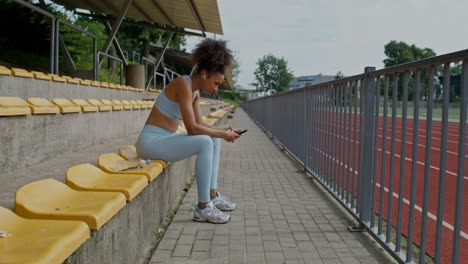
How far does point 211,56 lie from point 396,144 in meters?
1.88

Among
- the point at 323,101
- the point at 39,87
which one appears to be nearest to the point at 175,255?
the point at 39,87

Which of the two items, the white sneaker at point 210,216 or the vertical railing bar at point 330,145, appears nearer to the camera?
the white sneaker at point 210,216

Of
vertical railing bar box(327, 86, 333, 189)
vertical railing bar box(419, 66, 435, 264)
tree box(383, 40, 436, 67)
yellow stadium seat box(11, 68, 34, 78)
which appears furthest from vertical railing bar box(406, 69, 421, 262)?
tree box(383, 40, 436, 67)

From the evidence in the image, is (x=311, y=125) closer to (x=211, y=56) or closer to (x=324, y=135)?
(x=324, y=135)

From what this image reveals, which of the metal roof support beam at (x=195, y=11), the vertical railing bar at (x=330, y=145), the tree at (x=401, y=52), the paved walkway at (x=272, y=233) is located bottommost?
the paved walkway at (x=272, y=233)

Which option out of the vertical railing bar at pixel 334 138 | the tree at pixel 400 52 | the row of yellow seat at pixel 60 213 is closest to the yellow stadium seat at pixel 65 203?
the row of yellow seat at pixel 60 213

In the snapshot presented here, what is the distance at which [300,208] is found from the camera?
508cm

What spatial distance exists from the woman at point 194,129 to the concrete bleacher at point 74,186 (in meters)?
0.25

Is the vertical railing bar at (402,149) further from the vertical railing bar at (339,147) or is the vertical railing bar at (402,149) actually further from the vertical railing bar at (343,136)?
the vertical railing bar at (339,147)

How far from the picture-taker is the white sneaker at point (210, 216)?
14.0ft

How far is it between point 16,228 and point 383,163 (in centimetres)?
299

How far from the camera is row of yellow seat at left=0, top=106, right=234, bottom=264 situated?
156cm

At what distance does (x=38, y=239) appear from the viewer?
1651 mm

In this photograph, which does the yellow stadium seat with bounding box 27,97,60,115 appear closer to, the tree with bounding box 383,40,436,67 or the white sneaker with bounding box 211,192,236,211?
the white sneaker with bounding box 211,192,236,211
